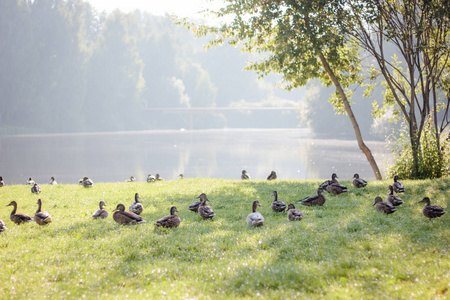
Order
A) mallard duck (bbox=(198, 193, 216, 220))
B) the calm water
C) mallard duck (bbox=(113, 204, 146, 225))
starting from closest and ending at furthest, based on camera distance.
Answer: mallard duck (bbox=(113, 204, 146, 225)) → mallard duck (bbox=(198, 193, 216, 220)) → the calm water

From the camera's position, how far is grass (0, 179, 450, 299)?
7.57 metres

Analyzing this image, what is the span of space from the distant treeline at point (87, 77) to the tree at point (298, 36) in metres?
77.7

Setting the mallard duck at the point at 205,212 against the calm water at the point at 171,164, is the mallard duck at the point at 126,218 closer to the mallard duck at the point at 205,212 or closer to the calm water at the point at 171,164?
the mallard duck at the point at 205,212

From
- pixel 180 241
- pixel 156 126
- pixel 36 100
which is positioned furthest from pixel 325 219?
pixel 156 126

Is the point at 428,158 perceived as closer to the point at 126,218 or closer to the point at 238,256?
the point at 238,256

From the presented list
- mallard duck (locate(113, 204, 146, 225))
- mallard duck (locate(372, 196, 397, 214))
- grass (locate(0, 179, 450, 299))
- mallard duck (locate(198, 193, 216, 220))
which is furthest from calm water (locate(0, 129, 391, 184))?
mallard duck (locate(113, 204, 146, 225))

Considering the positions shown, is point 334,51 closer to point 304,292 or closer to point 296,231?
point 296,231

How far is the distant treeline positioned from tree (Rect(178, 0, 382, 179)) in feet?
255

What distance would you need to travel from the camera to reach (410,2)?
21.0 m

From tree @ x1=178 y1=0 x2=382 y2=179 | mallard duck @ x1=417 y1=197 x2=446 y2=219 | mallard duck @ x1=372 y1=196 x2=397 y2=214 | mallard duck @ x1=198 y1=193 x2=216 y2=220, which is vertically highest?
tree @ x1=178 y1=0 x2=382 y2=179

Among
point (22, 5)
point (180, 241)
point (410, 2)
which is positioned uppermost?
point (22, 5)

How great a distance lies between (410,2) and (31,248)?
68.7ft

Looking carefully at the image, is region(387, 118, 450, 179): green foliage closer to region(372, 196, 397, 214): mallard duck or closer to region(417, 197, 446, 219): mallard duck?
region(372, 196, 397, 214): mallard duck

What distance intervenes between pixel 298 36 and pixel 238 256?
1658 centimetres
